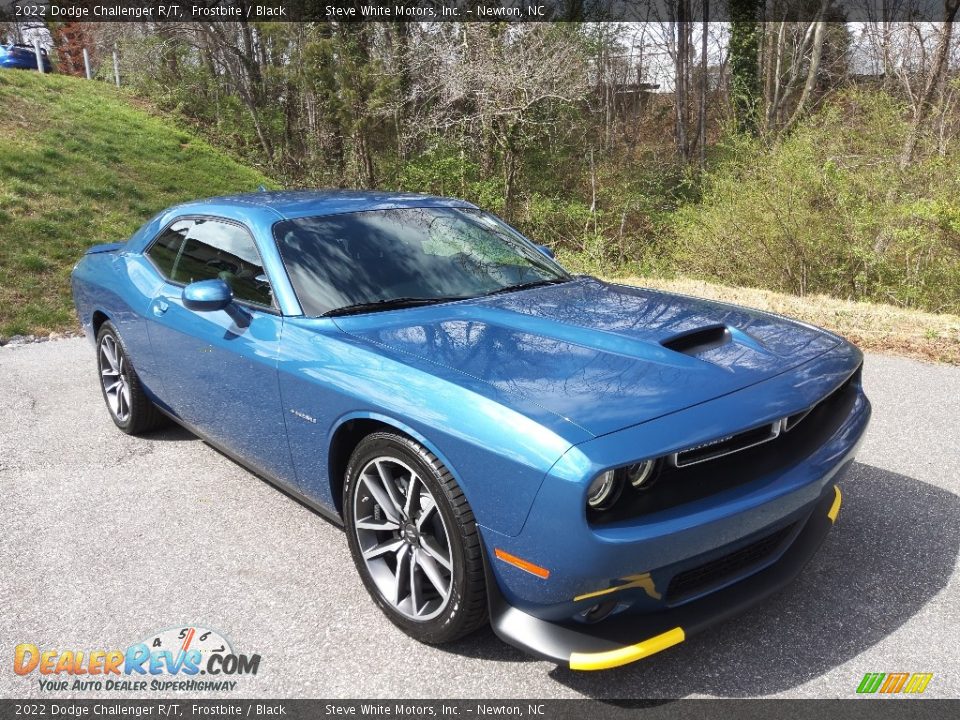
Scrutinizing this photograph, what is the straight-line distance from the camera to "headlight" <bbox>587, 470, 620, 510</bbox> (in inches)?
81.7

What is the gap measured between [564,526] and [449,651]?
32.5 inches

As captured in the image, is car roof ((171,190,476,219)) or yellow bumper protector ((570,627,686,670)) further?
car roof ((171,190,476,219))

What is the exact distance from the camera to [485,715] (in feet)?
7.32

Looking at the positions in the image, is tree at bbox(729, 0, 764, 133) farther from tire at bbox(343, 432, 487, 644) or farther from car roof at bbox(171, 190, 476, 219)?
tire at bbox(343, 432, 487, 644)

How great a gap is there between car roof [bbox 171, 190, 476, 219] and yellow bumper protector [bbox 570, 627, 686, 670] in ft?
8.01

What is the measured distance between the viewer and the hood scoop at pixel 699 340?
2.67m

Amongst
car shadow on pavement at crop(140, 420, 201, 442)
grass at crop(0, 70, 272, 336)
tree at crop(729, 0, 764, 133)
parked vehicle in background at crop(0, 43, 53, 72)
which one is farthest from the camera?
parked vehicle in background at crop(0, 43, 53, 72)

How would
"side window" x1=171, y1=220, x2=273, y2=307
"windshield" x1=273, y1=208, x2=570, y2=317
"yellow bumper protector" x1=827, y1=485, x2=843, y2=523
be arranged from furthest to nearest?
"side window" x1=171, y1=220, x2=273, y2=307 < "windshield" x1=273, y1=208, x2=570, y2=317 < "yellow bumper protector" x1=827, y1=485, x2=843, y2=523

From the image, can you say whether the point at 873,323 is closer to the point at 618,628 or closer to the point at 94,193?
the point at 618,628

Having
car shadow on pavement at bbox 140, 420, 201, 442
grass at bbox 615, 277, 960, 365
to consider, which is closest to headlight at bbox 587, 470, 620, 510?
car shadow on pavement at bbox 140, 420, 201, 442

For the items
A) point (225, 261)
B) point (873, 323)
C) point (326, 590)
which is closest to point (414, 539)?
point (326, 590)

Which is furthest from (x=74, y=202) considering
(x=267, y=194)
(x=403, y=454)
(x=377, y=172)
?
(x=403, y=454)

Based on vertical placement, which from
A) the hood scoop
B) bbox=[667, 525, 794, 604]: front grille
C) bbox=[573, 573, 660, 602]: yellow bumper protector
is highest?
the hood scoop

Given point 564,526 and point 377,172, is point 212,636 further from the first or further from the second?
point 377,172
